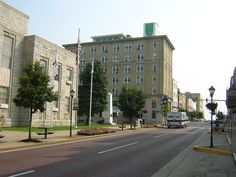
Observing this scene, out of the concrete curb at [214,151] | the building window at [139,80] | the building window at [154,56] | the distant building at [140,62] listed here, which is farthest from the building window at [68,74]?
the building window at [154,56]

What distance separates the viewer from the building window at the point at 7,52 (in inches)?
1718

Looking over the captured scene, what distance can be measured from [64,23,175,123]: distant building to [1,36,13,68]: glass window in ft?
218

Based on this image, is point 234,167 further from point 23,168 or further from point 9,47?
point 9,47

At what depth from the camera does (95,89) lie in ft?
233

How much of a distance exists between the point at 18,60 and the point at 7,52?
2.21 meters

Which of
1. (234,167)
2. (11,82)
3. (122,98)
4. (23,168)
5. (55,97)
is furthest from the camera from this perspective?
(122,98)

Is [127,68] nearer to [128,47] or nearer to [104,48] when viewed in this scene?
[128,47]

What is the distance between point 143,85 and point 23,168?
99967mm

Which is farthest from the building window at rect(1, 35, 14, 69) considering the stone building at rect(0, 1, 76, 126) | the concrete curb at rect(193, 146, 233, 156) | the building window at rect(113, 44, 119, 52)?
the building window at rect(113, 44, 119, 52)

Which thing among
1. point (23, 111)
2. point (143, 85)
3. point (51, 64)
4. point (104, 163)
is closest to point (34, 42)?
point (51, 64)

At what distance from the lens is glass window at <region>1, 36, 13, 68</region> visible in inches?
1718

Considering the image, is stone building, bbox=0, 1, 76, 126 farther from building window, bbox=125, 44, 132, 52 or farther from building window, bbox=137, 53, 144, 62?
building window, bbox=125, 44, 132, 52

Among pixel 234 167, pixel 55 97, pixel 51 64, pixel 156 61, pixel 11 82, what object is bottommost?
pixel 234 167

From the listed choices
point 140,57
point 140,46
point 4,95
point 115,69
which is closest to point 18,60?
point 4,95
